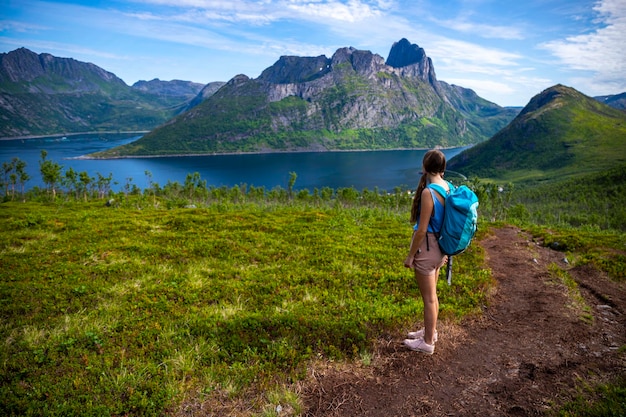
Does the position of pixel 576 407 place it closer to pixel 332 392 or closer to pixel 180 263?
pixel 332 392

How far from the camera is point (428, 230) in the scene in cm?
732

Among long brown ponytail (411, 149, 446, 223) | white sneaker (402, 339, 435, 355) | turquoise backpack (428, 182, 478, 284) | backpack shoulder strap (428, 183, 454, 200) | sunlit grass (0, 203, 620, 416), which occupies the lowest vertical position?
sunlit grass (0, 203, 620, 416)

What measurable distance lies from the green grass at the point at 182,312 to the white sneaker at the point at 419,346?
32.5 inches

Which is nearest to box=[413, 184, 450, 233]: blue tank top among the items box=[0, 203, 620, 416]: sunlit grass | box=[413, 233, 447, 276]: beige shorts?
box=[413, 233, 447, 276]: beige shorts

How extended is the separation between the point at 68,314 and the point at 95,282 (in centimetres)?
227

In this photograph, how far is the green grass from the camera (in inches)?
Result: 265

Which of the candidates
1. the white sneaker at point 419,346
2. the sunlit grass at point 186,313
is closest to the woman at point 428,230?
the white sneaker at point 419,346

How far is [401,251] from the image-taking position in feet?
54.1

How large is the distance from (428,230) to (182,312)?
756 cm

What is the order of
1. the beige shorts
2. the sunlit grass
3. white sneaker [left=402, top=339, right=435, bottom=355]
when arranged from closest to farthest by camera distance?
1. the sunlit grass
2. the beige shorts
3. white sneaker [left=402, top=339, right=435, bottom=355]

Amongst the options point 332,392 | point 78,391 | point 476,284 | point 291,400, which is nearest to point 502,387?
point 332,392

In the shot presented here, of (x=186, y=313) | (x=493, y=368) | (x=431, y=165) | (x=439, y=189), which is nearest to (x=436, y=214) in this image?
(x=439, y=189)

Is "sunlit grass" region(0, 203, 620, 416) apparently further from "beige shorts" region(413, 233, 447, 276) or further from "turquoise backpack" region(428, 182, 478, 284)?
"turquoise backpack" region(428, 182, 478, 284)

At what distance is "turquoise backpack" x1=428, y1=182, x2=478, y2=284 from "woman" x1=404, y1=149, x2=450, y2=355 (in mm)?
130
